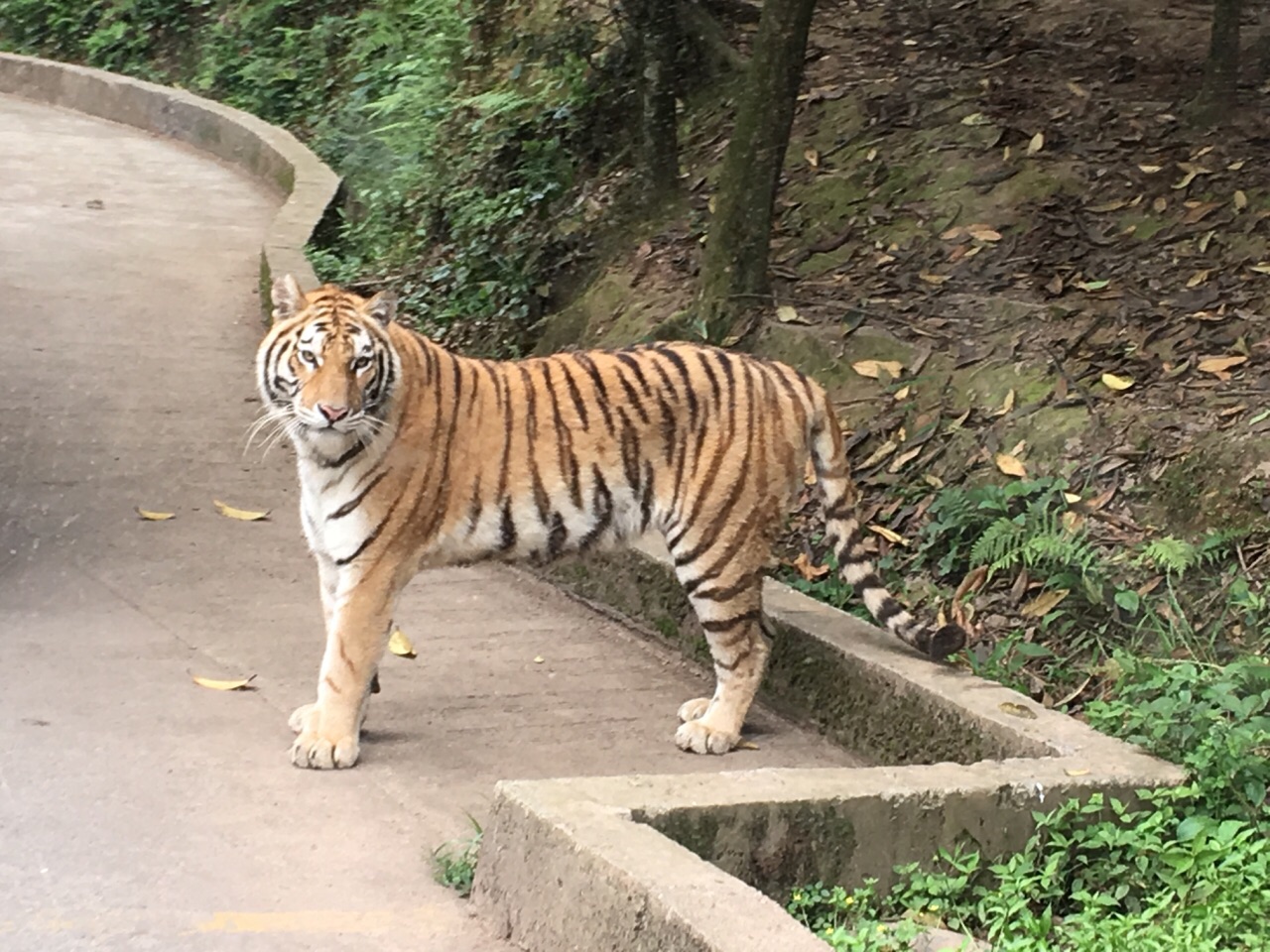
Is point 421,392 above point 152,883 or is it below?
above

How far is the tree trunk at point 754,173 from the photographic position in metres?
6.89

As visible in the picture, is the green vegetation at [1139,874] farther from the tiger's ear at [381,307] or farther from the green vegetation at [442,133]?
the green vegetation at [442,133]

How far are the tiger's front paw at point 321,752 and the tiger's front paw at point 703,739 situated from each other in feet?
3.47

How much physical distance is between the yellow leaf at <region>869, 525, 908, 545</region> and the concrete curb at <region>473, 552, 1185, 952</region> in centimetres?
98

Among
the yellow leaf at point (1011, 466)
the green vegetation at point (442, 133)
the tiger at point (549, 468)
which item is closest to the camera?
the tiger at point (549, 468)

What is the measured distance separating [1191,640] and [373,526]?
2.57m

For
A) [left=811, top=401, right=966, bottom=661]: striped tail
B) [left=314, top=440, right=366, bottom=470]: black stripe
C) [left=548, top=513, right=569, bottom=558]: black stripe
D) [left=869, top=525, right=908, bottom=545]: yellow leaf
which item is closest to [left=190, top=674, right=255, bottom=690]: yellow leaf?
[left=314, top=440, right=366, bottom=470]: black stripe

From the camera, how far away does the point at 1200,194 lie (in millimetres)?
7211

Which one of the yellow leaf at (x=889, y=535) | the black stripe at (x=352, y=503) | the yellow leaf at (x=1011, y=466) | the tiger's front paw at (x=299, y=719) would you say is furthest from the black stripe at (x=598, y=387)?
the yellow leaf at (x=1011, y=466)

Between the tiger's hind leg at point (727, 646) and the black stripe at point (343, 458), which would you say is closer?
the black stripe at point (343, 458)

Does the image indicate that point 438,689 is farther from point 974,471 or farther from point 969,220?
point 969,220

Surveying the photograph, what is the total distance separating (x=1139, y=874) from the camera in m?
4.09

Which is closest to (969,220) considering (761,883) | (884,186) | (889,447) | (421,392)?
(884,186)

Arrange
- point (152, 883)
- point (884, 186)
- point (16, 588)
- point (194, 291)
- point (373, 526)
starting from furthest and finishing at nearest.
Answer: point (194, 291), point (884, 186), point (16, 588), point (373, 526), point (152, 883)
